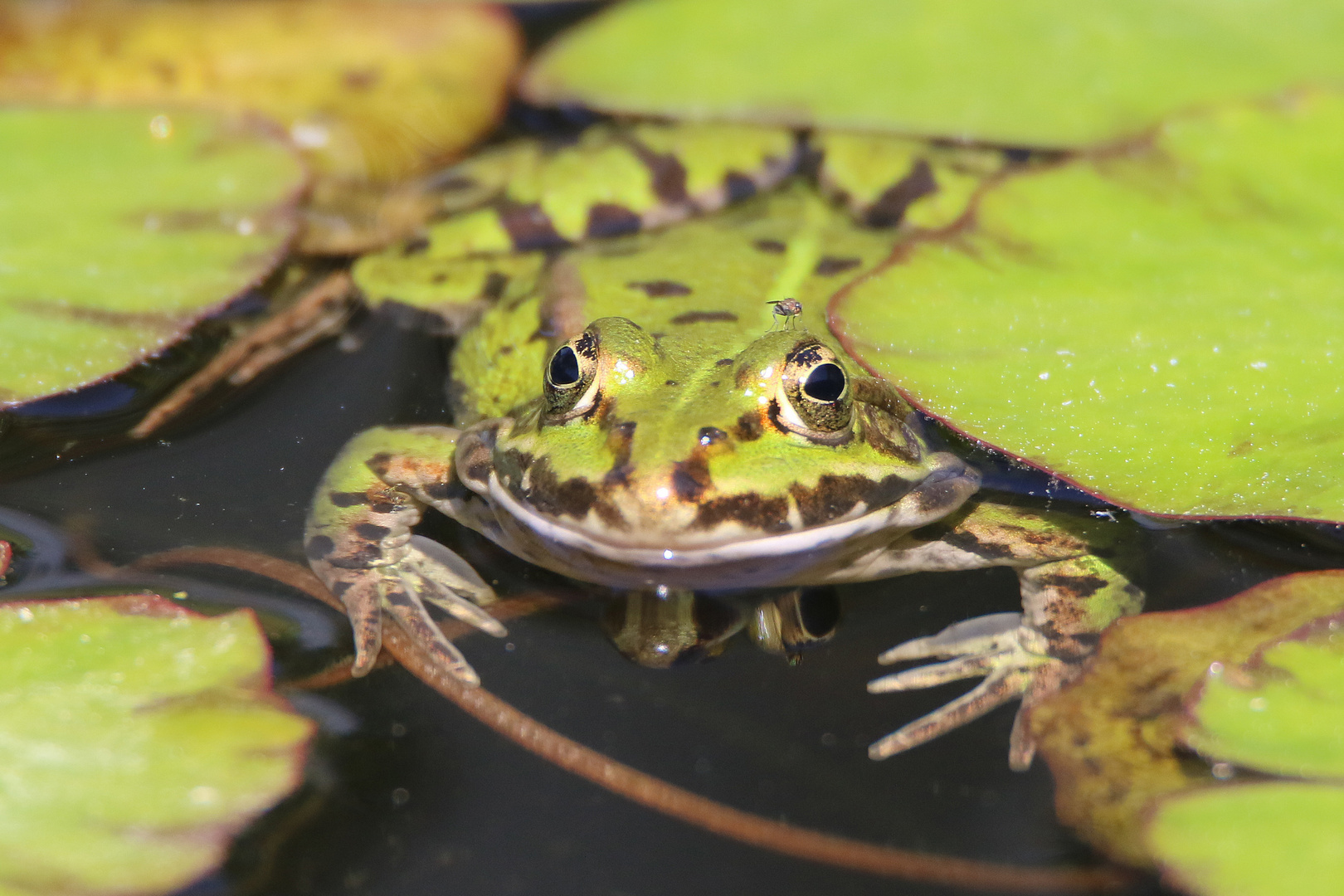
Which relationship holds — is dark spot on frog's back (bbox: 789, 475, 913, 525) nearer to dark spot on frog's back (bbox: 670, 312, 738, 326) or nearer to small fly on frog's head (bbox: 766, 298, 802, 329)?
small fly on frog's head (bbox: 766, 298, 802, 329)

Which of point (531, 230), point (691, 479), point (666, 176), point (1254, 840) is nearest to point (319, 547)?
point (691, 479)

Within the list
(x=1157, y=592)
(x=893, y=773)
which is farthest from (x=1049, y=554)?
(x=893, y=773)

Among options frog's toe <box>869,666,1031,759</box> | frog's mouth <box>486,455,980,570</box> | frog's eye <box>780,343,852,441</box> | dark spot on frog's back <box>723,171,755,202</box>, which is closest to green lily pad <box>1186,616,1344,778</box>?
frog's toe <box>869,666,1031,759</box>

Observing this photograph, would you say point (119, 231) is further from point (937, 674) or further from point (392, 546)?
point (937, 674)

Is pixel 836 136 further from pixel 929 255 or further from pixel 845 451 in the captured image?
pixel 845 451

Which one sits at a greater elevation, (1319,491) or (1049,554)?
(1319,491)
